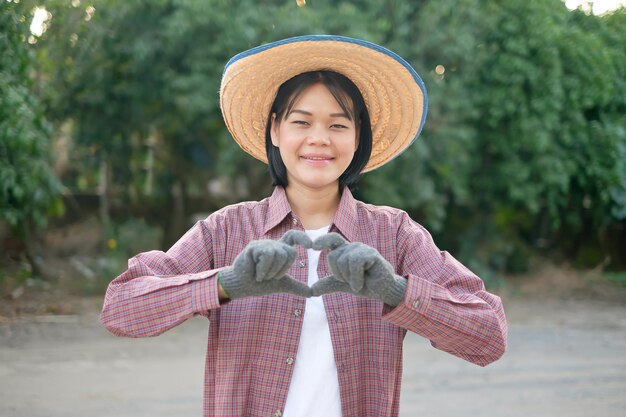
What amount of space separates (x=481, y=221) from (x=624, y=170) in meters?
1.82

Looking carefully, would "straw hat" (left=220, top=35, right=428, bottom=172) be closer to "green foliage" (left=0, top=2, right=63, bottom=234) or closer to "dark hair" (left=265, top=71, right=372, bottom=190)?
"dark hair" (left=265, top=71, right=372, bottom=190)

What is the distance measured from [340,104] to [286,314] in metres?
0.56

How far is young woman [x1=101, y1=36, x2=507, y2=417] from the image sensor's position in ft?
5.50

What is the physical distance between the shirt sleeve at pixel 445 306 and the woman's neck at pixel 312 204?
0.69 ft

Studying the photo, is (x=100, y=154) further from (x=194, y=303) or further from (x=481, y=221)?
(x=194, y=303)

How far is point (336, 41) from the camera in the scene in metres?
1.93

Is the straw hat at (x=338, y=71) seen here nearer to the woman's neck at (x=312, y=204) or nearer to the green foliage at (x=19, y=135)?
the woman's neck at (x=312, y=204)

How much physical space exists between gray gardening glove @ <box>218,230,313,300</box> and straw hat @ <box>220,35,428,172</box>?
56cm

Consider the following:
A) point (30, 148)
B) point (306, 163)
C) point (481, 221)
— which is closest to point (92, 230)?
point (30, 148)

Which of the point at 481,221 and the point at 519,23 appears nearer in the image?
the point at 519,23

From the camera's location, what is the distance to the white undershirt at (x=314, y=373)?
1806 millimetres

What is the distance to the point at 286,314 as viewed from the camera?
1.84m

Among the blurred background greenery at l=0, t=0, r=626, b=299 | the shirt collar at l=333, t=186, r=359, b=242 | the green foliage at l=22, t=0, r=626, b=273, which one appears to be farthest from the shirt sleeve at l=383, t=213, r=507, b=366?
the green foliage at l=22, t=0, r=626, b=273

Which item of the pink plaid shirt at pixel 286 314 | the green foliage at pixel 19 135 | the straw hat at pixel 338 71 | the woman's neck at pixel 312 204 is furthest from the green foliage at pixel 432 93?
the pink plaid shirt at pixel 286 314
